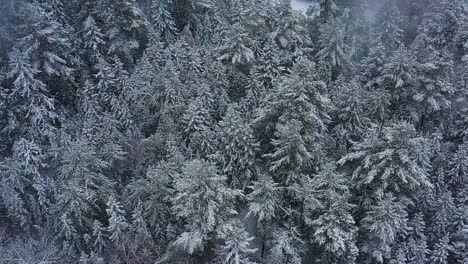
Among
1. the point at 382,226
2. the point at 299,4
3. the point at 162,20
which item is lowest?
the point at 382,226

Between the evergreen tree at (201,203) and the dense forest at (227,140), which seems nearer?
the evergreen tree at (201,203)

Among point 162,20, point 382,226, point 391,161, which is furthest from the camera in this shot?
point 162,20

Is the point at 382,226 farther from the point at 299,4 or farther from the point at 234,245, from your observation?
the point at 299,4

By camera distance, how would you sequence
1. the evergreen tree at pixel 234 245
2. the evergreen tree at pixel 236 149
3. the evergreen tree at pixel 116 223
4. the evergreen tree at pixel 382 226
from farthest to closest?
the evergreen tree at pixel 236 149 → the evergreen tree at pixel 382 226 → the evergreen tree at pixel 116 223 → the evergreen tree at pixel 234 245

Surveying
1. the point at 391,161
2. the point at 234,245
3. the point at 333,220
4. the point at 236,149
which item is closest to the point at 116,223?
A: the point at 234,245

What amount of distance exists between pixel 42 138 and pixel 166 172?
10.7 m

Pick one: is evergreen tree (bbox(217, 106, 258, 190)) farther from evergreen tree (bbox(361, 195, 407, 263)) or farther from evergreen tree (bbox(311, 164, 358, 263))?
evergreen tree (bbox(361, 195, 407, 263))

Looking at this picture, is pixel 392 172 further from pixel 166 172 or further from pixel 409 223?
pixel 166 172

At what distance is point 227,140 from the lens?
91.1 feet

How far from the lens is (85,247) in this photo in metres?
27.3

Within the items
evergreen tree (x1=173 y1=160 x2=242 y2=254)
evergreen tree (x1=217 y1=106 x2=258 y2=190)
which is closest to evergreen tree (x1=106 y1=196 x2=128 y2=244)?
evergreen tree (x1=173 y1=160 x2=242 y2=254)

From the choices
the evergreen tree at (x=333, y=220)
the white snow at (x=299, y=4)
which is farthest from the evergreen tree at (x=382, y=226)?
the white snow at (x=299, y=4)

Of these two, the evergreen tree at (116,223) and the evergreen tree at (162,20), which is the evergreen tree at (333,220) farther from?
the evergreen tree at (162,20)

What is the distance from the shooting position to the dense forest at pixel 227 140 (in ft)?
84.3
